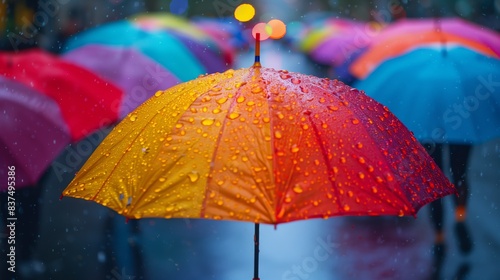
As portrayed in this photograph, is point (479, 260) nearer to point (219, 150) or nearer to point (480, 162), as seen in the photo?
point (219, 150)

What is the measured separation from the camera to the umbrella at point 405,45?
277 inches

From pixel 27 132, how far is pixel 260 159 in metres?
2.68

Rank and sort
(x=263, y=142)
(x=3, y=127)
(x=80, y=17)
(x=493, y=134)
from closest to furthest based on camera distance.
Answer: (x=263, y=142) < (x=3, y=127) < (x=493, y=134) < (x=80, y=17)

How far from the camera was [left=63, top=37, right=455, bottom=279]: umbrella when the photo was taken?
275cm

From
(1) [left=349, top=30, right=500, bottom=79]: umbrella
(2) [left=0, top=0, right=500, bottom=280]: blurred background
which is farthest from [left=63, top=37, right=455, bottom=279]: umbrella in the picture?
(1) [left=349, top=30, right=500, bottom=79]: umbrella

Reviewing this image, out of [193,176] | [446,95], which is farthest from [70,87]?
[193,176]

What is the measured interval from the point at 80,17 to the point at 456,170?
22786 mm

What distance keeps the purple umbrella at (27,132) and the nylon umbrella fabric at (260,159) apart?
175cm

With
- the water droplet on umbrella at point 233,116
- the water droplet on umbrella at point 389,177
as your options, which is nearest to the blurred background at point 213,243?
the water droplet on umbrella at point 233,116

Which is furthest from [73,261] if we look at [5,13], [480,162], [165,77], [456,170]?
[480,162]

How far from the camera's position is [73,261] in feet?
22.2

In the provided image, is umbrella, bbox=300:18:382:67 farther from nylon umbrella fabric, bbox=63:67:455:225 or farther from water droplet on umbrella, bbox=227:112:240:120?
water droplet on umbrella, bbox=227:112:240:120

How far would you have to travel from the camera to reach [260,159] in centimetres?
283

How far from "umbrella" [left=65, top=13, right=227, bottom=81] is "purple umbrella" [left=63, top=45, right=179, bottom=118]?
0.10 metres
